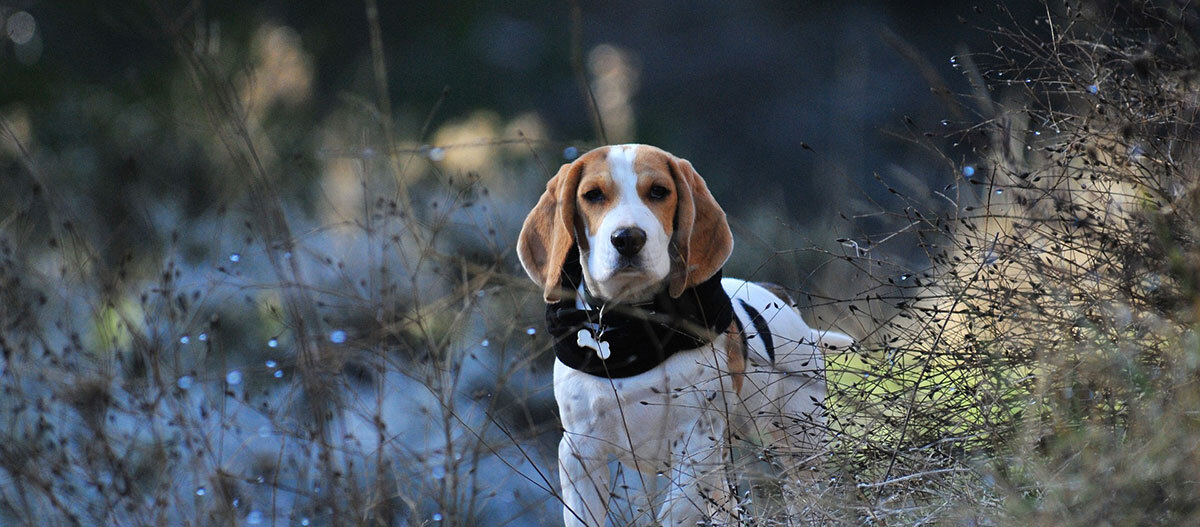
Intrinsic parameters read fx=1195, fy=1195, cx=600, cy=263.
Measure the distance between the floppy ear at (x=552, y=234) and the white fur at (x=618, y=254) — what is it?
2.6 inches

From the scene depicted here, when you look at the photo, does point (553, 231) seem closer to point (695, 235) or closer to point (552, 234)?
point (552, 234)

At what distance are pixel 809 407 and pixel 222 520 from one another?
1954 millimetres

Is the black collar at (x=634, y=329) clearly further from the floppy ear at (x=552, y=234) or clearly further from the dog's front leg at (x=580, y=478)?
the dog's front leg at (x=580, y=478)

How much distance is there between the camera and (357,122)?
7.30 metres

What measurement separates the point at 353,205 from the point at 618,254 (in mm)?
2973

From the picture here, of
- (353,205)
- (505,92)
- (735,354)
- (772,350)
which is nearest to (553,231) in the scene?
(735,354)

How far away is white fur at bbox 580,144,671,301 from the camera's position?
295 centimetres

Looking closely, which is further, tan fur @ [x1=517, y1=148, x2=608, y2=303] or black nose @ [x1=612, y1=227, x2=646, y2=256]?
tan fur @ [x1=517, y1=148, x2=608, y2=303]

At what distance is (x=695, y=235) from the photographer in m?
3.20

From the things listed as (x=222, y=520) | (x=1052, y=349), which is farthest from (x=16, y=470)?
(x=1052, y=349)

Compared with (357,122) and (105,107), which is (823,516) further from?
(105,107)

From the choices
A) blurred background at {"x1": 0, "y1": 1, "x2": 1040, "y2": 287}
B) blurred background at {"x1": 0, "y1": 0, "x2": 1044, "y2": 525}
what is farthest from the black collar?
blurred background at {"x1": 0, "y1": 1, "x2": 1040, "y2": 287}

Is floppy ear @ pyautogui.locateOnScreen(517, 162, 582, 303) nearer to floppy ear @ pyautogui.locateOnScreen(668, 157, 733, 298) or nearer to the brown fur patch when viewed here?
floppy ear @ pyautogui.locateOnScreen(668, 157, 733, 298)

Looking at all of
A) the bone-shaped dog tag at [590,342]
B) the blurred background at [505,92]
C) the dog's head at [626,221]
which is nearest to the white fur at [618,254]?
the dog's head at [626,221]
